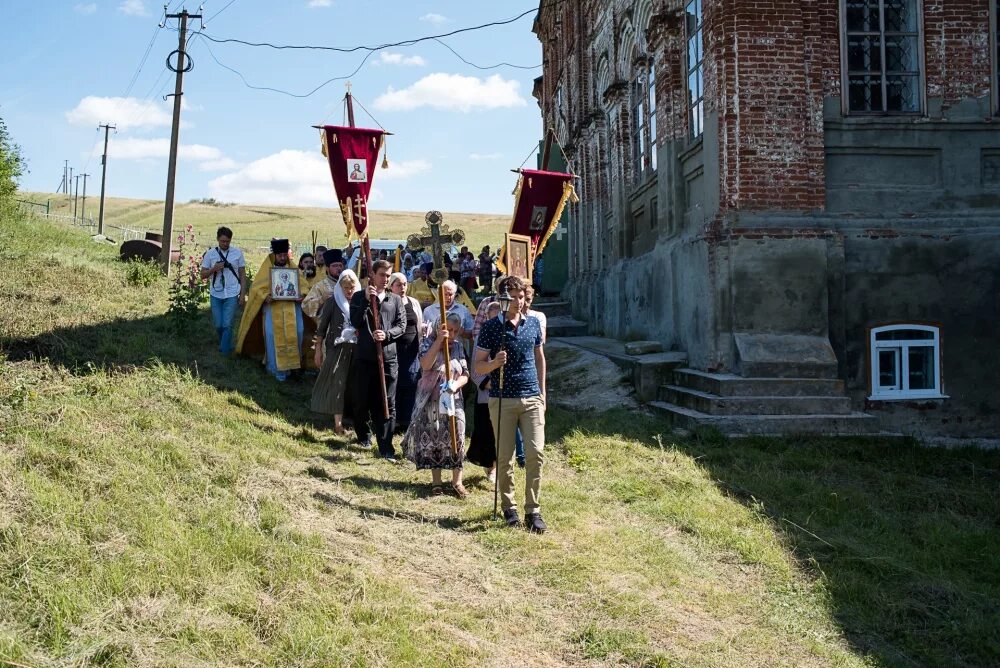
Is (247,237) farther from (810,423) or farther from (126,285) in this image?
(810,423)

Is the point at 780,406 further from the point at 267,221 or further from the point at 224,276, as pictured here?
the point at 267,221

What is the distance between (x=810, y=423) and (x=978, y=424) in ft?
9.31

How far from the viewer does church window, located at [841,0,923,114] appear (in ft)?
38.3

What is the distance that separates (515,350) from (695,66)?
309 inches

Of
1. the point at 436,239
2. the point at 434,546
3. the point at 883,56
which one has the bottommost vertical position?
the point at 434,546

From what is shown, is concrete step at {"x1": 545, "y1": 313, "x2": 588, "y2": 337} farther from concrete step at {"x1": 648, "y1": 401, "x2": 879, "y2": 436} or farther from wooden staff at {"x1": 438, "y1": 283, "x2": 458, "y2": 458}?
wooden staff at {"x1": 438, "y1": 283, "x2": 458, "y2": 458}

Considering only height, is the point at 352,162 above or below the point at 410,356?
above

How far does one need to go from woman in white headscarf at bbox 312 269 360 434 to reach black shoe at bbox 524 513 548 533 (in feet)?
11.6

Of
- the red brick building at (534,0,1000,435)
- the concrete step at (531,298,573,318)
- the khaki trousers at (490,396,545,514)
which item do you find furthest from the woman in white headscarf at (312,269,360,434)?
the concrete step at (531,298,573,318)

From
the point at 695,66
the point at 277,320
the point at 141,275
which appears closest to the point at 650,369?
the point at 695,66

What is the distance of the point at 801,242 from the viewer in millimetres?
11117

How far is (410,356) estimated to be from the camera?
9523 mm

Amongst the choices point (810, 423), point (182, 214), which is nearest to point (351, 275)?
point (810, 423)

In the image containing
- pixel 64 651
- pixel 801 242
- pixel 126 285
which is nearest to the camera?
pixel 64 651
